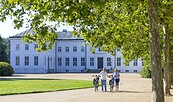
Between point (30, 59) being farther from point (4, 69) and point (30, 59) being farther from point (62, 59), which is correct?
point (4, 69)

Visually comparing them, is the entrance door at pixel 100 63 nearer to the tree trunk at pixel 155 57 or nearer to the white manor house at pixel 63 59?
the white manor house at pixel 63 59

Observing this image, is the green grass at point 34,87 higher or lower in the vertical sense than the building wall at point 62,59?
lower

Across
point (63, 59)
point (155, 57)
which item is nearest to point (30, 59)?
point (63, 59)

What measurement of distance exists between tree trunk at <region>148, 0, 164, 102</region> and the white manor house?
7353 cm

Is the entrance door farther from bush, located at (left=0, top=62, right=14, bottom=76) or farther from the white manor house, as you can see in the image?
bush, located at (left=0, top=62, right=14, bottom=76)

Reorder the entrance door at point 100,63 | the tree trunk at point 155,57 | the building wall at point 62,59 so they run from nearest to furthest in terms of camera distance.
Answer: the tree trunk at point 155,57 → the building wall at point 62,59 → the entrance door at point 100,63

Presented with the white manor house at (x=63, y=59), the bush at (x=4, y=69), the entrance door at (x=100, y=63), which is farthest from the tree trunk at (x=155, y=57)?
the entrance door at (x=100, y=63)

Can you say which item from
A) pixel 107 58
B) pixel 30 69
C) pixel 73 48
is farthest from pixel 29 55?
pixel 107 58

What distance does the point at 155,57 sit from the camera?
13023 mm

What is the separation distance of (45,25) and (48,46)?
1791 mm

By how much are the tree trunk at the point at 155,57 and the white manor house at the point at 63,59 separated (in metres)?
73.5

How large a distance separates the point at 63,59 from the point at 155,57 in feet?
268

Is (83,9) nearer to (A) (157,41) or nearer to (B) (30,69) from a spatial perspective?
(A) (157,41)

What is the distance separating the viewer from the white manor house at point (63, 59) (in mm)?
88625
